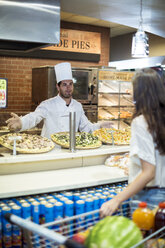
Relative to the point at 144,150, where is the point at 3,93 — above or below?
above

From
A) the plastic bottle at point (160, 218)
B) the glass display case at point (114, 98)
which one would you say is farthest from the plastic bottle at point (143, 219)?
the glass display case at point (114, 98)

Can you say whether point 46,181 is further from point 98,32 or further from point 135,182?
point 98,32

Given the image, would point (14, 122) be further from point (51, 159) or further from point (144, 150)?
point (144, 150)

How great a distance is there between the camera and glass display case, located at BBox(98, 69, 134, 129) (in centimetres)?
741

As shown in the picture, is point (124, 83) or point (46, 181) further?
point (124, 83)

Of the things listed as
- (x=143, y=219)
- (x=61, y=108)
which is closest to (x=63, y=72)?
(x=61, y=108)

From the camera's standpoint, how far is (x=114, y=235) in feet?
3.92

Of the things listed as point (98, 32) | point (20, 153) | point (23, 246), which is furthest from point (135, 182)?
point (98, 32)

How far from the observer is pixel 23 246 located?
2.14 m

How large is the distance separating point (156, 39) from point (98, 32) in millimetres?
1628

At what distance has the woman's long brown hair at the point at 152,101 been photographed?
5.81 feet

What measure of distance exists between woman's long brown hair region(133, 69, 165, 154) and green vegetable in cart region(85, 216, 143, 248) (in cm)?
63

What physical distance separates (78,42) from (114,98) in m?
1.63

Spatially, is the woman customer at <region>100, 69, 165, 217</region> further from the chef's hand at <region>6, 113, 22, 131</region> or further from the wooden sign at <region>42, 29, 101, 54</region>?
the wooden sign at <region>42, 29, 101, 54</region>
